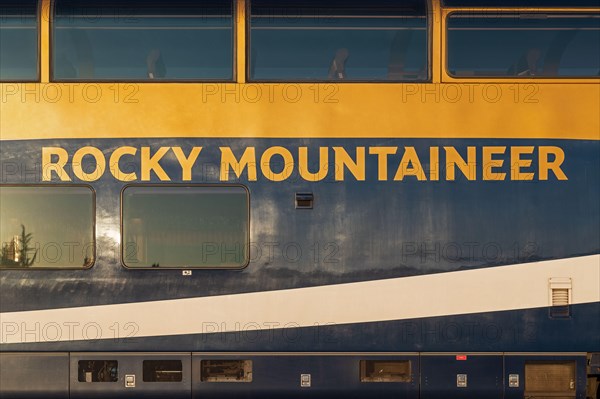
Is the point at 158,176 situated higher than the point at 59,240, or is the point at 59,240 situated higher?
the point at 158,176

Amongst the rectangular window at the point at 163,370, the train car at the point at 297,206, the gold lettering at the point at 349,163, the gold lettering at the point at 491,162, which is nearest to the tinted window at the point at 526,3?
the train car at the point at 297,206

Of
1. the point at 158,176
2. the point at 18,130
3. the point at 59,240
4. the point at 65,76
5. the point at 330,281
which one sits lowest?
the point at 330,281

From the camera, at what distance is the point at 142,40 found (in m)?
5.70

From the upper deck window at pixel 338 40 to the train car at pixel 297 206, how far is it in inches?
0.8

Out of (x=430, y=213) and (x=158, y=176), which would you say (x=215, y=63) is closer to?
(x=158, y=176)

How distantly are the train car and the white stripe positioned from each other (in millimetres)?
21

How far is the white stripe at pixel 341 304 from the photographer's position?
5562 mm

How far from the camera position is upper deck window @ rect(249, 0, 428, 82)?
18.6ft

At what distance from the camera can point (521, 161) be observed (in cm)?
562

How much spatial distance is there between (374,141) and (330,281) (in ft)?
4.61

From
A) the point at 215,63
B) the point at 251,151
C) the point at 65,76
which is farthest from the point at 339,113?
the point at 65,76

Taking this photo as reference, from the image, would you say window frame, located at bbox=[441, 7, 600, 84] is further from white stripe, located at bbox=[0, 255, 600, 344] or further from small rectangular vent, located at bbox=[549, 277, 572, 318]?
small rectangular vent, located at bbox=[549, 277, 572, 318]

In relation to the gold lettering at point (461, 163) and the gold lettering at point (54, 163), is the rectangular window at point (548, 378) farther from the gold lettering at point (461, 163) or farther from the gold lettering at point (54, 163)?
the gold lettering at point (54, 163)

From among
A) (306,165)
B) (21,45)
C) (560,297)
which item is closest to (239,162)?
(306,165)
